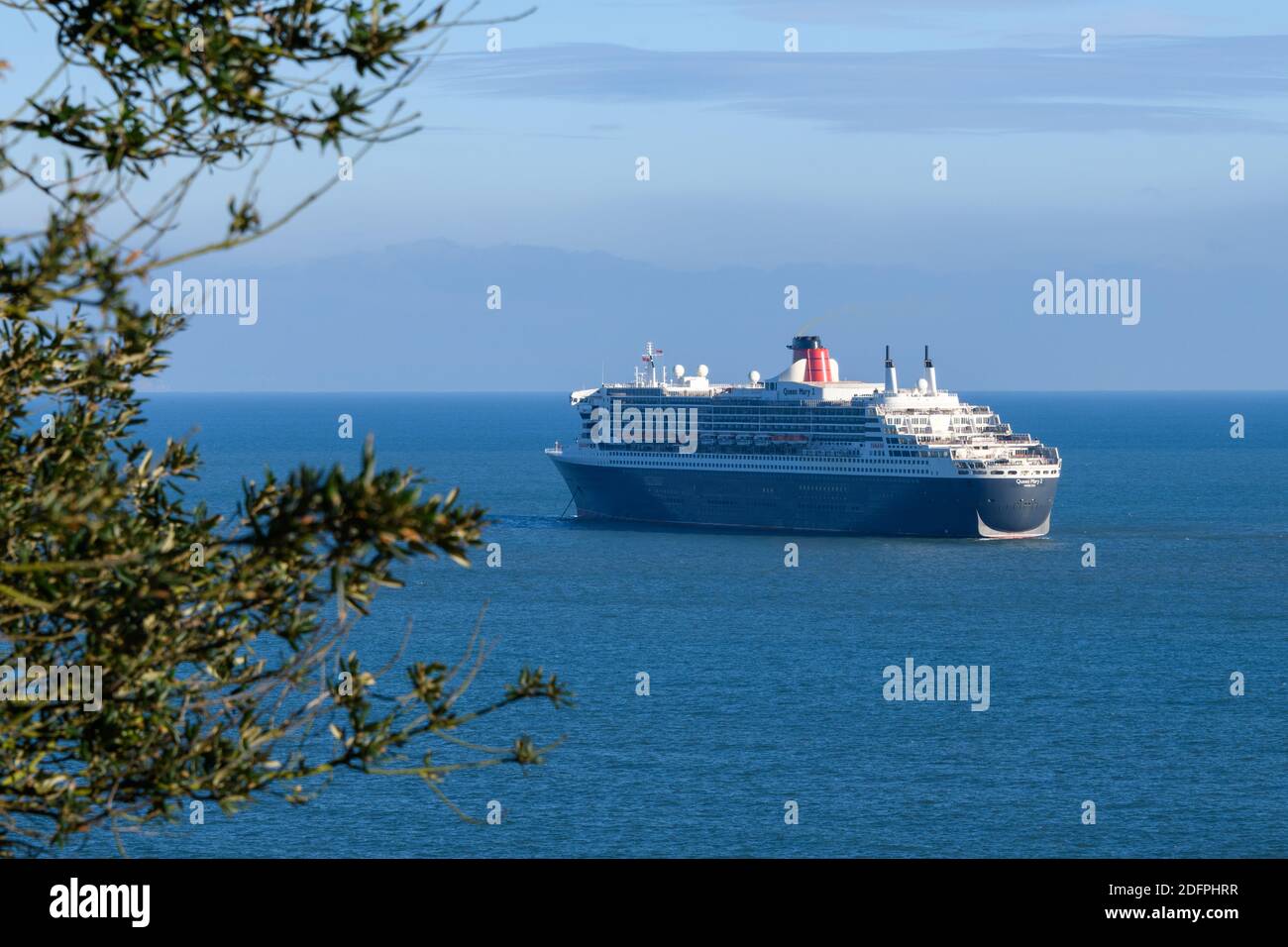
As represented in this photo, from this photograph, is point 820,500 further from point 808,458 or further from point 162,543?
point 162,543

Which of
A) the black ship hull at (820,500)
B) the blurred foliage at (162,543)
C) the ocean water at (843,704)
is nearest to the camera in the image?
the blurred foliage at (162,543)

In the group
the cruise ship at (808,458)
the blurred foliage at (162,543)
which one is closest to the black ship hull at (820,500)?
the cruise ship at (808,458)

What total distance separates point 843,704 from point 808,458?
37131 mm

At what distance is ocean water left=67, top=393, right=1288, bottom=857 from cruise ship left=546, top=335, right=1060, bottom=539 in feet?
5.75

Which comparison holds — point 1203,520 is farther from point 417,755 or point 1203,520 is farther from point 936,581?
point 417,755

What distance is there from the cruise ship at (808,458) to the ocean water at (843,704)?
1754mm

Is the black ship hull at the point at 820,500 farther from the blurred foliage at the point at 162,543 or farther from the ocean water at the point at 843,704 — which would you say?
the blurred foliage at the point at 162,543

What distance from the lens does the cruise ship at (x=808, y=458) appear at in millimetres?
75938

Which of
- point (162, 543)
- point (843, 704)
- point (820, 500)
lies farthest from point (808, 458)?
point (162, 543)

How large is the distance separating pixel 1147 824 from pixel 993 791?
10.9 feet

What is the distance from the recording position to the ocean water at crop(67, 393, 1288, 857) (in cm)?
3231
